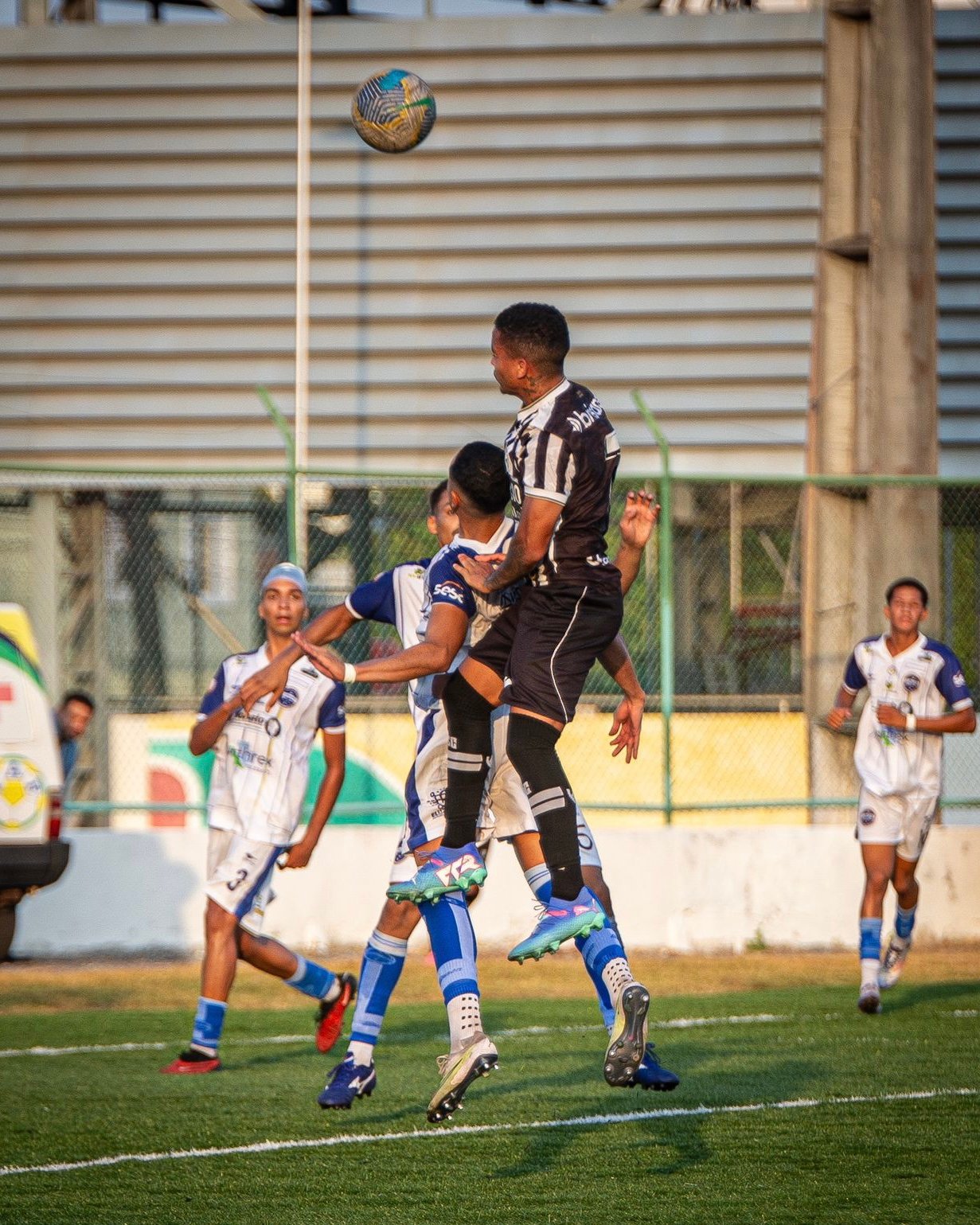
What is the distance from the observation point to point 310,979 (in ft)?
27.0

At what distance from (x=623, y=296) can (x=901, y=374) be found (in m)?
2.85

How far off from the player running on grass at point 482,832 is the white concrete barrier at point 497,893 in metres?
5.84

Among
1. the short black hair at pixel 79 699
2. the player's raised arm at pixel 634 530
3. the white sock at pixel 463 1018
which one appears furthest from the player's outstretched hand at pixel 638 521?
the short black hair at pixel 79 699

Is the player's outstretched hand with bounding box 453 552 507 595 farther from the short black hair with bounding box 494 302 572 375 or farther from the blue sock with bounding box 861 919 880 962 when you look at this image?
the blue sock with bounding box 861 919 880 962

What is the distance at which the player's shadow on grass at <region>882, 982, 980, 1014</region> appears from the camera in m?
9.80

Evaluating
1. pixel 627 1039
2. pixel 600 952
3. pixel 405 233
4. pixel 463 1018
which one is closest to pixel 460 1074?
pixel 463 1018

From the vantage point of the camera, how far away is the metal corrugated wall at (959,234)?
16.3m

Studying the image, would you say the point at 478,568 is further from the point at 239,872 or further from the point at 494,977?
the point at 494,977

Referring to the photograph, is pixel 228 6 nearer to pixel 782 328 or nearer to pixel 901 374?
pixel 782 328

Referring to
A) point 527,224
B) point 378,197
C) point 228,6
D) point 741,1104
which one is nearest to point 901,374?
point 527,224

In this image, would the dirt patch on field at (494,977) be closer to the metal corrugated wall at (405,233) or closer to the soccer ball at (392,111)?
the soccer ball at (392,111)

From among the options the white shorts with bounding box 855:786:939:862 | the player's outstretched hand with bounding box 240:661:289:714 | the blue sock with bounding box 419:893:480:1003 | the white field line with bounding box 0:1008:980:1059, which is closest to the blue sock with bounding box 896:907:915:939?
the white shorts with bounding box 855:786:939:862

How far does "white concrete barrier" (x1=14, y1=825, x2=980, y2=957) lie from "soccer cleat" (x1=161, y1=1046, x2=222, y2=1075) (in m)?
4.48

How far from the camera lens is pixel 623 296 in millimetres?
16094
